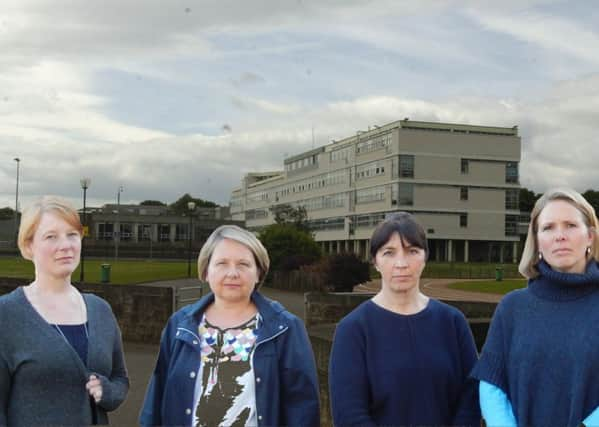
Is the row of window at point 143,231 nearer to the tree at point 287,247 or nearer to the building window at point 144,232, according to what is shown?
the building window at point 144,232

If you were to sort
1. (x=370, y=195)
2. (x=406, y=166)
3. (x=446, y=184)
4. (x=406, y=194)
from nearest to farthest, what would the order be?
1. (x=406, y=166)
2. (x=406, y=194)
3. (x=446, y=184)
4. (x=370, y=195)

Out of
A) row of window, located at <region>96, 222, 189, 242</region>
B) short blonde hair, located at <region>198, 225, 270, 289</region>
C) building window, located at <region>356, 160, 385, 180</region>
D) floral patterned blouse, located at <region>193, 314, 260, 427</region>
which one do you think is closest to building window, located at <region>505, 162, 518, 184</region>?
building window, located at <region>356, 160, 385, 180</region>

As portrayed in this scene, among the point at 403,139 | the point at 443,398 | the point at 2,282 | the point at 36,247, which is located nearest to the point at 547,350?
the point at 443,398

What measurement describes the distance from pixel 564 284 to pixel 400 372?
2.87 ft

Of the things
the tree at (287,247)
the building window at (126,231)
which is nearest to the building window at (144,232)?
the building window at (126,231)

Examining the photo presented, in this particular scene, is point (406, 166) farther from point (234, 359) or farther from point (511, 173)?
point (234, 359)

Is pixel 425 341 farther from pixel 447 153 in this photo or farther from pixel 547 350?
pixel 447 153

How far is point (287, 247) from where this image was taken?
42438 millimetres

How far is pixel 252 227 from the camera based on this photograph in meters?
129

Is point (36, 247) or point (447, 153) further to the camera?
point (447, 153)

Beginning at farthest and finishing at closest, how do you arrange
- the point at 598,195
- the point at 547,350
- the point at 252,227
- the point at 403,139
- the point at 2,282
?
the point at 252,227 → the point at 598,195 → the point at 403,139 → the point at 2,282 → the point at 547,350

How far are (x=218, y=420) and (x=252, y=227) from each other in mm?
125547

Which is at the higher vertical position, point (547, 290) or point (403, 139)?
point (403, 139)

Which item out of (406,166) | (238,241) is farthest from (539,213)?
(406,166)
